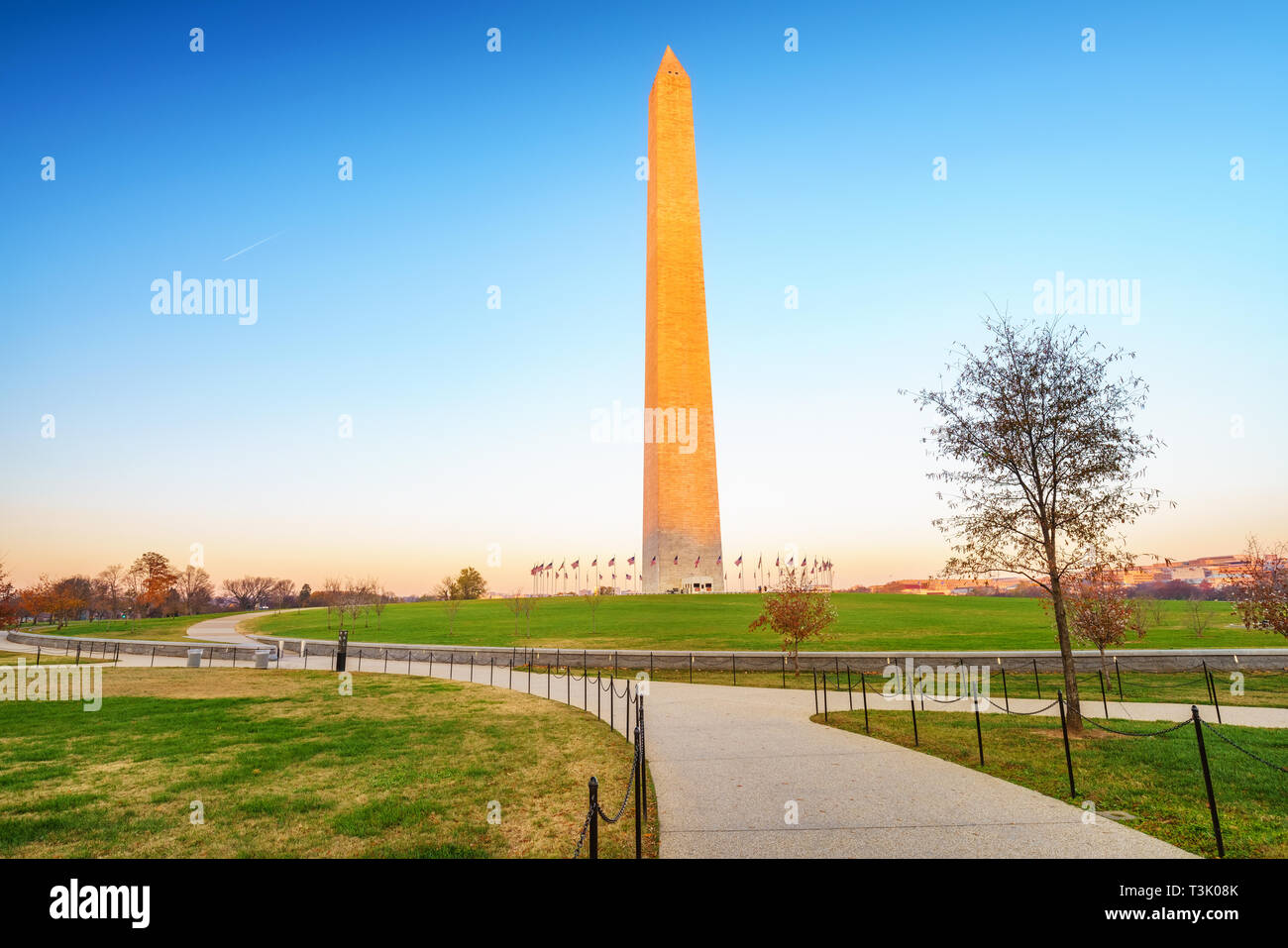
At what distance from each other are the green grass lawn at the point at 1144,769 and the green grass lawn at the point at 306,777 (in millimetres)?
6000

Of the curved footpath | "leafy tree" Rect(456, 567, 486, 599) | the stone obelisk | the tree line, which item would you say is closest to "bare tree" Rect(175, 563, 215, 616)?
the tree line

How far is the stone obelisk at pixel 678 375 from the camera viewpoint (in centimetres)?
6012

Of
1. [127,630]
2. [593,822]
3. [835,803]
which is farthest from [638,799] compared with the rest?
[127,630]

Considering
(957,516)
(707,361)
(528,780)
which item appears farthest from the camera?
(707,361)

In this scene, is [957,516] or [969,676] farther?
[969,676]

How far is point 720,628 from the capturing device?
1655 inches

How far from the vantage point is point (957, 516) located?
639 inches

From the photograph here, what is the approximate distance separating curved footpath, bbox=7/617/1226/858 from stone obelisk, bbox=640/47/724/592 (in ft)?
150

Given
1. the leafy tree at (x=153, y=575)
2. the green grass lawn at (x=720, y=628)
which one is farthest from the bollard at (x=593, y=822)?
the leafy tree at (x=153, y=575)

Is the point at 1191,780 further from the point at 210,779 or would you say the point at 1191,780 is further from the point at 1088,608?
the point at 210,779

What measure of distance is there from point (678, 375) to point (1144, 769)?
168 ft

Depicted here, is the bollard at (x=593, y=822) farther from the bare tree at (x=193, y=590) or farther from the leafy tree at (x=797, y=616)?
the bare tree at (x=193, y=590)

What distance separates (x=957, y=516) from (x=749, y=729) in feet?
23.5
